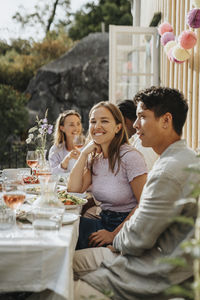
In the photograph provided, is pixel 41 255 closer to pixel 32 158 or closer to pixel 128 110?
pixel 32 158

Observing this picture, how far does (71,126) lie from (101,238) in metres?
2.00

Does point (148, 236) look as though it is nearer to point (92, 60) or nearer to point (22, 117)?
point (22, 117)

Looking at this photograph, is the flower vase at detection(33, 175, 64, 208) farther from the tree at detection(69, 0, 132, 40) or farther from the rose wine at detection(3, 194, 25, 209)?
the tree at detection(69, 0, 132, 40)

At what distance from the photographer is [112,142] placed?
263cm

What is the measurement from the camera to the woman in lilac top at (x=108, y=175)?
2428 millimetres

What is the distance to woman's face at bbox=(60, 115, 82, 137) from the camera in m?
4.06

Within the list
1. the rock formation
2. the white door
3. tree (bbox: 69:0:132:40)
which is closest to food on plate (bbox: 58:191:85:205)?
the white door

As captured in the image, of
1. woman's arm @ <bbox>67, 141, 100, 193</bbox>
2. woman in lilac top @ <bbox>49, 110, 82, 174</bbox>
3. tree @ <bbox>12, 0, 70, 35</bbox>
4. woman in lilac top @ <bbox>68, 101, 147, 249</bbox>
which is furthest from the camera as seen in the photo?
tree @ <bbox>12, 0, 70, 35</bbox>

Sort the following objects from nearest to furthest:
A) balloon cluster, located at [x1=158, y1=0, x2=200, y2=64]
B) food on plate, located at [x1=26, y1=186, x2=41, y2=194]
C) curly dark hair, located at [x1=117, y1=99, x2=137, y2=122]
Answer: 1. food on plate, located at [x1=26, y1=186, x2=41, y2=194]
2. balloon cluster, located at [x1=158, y1=0, x2=200, y2=64]
3. curly dark hair, located at [x1=117, y1=99, x2=137, y2=122]

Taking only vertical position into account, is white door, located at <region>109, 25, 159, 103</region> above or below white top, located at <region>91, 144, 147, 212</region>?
above

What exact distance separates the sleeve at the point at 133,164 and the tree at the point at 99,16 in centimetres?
1793

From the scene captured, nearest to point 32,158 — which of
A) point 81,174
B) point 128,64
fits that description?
point 81,174

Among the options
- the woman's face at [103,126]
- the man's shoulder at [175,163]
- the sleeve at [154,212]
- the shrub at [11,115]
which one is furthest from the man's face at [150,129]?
the shrub at [11,115]

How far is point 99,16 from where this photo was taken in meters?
20.8
